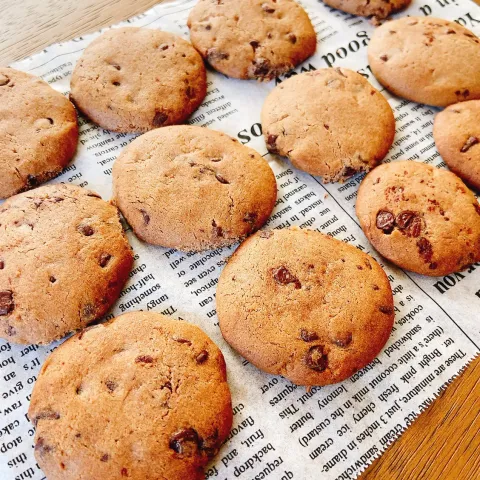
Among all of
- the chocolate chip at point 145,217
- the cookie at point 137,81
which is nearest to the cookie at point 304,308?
the chocolate chip at point 145,217

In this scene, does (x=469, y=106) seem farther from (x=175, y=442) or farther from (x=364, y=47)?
(x=175, y=442)

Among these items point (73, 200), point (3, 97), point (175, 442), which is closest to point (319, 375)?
point (175, 442)

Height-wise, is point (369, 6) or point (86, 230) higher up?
point (369, 6)

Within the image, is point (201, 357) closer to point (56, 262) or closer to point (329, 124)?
point (56, 262)

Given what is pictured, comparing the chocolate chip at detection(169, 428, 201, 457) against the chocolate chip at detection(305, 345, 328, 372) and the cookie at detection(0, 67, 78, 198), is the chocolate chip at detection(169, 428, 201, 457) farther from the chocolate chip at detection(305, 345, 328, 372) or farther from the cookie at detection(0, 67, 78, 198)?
the cookie at detection(0, 67, 78, 198)

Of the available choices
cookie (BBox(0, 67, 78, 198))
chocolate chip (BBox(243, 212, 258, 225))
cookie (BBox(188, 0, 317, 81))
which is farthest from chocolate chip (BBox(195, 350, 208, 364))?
cookie (BBox(188, 0, 317, 81))

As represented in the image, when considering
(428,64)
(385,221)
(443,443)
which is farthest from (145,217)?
(428,64)
